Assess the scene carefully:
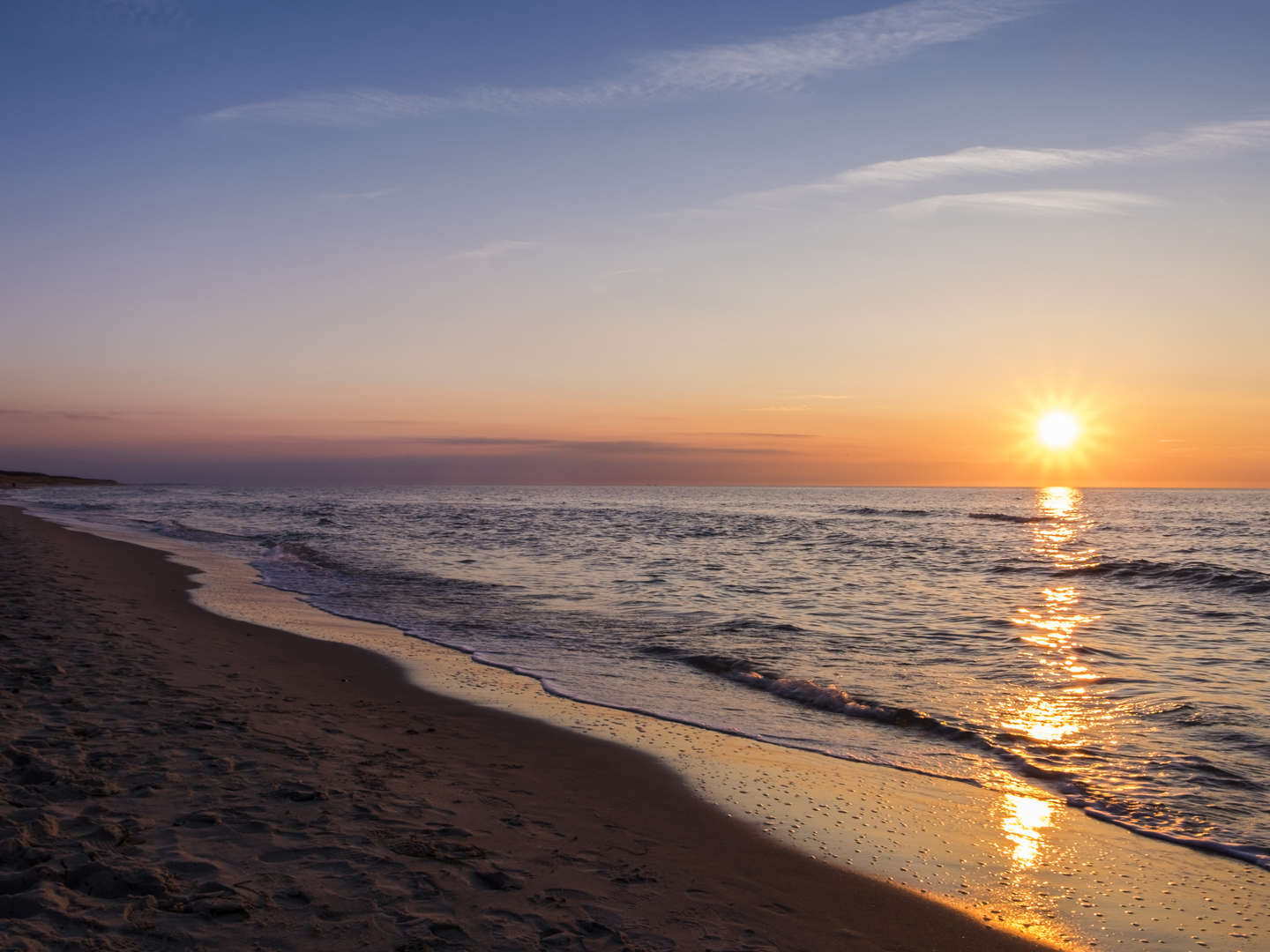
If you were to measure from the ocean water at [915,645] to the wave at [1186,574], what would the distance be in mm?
144

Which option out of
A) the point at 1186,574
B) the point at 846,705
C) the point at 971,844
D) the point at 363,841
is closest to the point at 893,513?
the point at 1186,574

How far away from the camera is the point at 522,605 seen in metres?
16.2

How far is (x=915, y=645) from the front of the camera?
12344mm

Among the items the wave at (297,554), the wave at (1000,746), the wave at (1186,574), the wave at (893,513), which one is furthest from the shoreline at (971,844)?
the wave at (893,513)

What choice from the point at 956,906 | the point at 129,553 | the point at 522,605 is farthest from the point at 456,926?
the point at 129,553

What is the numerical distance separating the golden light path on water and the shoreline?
1.1 inches

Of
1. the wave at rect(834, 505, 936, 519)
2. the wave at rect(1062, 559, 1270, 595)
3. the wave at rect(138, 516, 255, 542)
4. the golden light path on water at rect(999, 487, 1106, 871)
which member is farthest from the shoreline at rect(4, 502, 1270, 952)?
the wave at rect(834, 505, 936, 519)

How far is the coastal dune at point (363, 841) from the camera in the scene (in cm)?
379

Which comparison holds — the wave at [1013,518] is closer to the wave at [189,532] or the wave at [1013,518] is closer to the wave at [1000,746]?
the wave at [189,532]

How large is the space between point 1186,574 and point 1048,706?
57.2 ft

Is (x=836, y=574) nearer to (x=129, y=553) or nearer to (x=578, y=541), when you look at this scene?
(x=578, y=541)

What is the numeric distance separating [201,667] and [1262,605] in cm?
1987

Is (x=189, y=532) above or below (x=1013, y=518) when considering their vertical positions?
below

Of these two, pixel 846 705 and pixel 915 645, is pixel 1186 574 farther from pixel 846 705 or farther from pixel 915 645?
pixel 846 705
